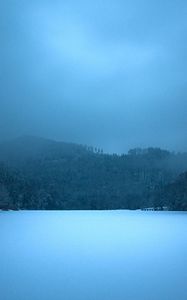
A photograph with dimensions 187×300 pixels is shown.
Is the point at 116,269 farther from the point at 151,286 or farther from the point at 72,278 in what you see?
the point at 151,286

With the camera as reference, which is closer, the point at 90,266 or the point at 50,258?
the point at 90,266

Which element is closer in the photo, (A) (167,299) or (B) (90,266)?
(A) (167,299)

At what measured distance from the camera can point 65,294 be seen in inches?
1236

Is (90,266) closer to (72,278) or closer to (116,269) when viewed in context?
(116,269)

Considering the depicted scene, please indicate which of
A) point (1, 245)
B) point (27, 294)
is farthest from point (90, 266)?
point (1, 245)

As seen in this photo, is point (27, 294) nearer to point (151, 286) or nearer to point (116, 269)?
point (151, 286)

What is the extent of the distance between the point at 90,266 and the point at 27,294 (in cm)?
1514

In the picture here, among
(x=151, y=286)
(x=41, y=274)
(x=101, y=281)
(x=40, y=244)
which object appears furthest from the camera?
(x=40, y=244)

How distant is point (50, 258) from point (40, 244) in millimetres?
16812

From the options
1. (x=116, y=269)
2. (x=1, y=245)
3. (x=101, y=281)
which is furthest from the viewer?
(x=1, y=245)

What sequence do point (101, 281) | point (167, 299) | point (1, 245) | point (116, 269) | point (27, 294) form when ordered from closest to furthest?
point (167, 299), point (27, 294), point (101, 281), point (116, 269), point (1, 245)

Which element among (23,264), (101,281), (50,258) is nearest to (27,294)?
(101,281)

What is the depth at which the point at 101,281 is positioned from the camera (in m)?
37.2

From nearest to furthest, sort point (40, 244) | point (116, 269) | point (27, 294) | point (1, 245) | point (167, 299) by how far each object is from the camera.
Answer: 1. point (167, 299)
2. point (27, 294)
3. point (116, 269)
4. point (1, 245)
5. point (40, 244)
